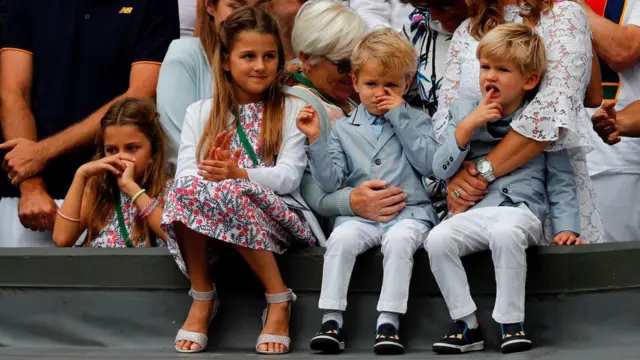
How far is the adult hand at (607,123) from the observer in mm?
5641

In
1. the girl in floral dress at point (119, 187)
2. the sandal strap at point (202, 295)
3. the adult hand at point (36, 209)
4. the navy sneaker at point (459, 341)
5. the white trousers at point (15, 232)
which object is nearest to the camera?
the navy sneaker at point (459, 341)

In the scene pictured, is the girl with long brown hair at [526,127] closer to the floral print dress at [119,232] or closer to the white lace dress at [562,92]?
the white lace dress at [562,92]

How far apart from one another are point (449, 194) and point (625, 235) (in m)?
1.27

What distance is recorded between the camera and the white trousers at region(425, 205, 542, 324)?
488cm

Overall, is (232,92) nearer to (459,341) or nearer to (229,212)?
(229,212)

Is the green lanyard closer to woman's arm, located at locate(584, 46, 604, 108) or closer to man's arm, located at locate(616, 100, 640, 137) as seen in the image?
woman's arm, located at locate(584, 46, 604, 108)

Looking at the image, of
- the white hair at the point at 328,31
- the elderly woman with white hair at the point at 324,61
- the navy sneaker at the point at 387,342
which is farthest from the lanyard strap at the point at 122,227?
the navy sneaker at the point at 387,342

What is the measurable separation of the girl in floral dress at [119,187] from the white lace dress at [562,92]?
53.4 inches

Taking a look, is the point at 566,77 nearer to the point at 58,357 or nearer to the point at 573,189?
the point at 573,189

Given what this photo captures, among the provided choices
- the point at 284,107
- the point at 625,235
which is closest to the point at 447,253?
the point at 284,107

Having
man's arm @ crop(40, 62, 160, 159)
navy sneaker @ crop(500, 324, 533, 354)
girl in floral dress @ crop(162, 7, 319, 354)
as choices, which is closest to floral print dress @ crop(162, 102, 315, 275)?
girl in floral dress @ crop(162, 7, 319, 354)

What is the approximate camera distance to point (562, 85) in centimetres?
516

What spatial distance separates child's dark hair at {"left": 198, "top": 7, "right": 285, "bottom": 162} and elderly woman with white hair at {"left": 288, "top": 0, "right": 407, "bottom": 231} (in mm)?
131

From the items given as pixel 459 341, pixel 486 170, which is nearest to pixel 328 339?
pixel 459 341
